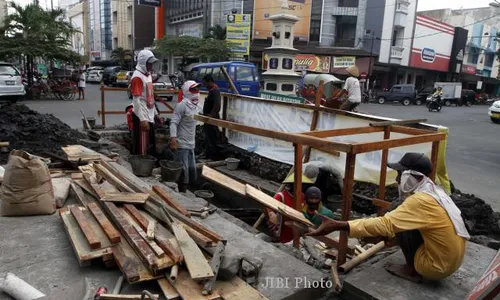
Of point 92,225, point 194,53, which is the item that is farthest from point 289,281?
point 194,53

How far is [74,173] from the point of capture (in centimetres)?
502

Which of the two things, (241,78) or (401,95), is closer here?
(241,78)

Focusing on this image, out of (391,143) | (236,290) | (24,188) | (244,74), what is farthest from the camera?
(244,74)

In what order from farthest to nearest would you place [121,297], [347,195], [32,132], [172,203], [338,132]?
[32,132] → [338,132] → [172,203] → [347,195] → [121,297]

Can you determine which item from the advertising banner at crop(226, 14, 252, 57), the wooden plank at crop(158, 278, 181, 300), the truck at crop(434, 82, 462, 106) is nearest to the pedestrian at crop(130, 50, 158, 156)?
the wooden plank at crop(158, 278, 181, 300)

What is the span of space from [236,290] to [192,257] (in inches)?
15.3

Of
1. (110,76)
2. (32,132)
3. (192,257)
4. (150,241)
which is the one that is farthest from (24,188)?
(110,76)

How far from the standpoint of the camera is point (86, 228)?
3.16 metres

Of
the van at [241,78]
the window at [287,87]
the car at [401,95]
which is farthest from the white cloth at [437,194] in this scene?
the car at [401,95]

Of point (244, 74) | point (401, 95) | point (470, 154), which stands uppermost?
point (244, 74)

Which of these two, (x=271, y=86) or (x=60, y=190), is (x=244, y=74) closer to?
(x=271, y=86)

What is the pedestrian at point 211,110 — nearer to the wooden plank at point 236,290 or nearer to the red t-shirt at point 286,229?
the red t-shirt at point 286,229

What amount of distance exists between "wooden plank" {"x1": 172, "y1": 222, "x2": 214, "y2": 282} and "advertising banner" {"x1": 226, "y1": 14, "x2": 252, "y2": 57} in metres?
28.6

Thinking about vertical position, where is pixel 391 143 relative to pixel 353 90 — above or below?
below
